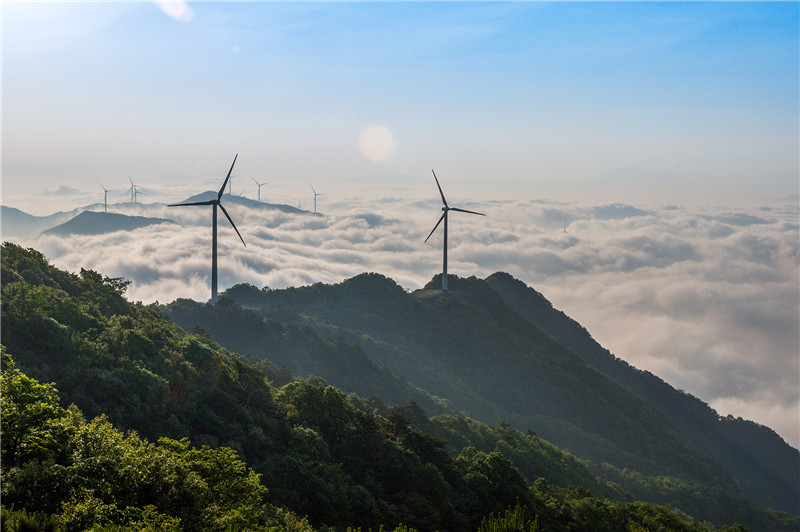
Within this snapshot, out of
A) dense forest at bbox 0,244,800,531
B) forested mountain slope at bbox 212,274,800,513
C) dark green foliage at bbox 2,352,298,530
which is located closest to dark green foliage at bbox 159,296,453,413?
forested mountain slope at bbox 212,274,800,513

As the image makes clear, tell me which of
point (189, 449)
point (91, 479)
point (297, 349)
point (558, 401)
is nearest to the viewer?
point (91, 479)

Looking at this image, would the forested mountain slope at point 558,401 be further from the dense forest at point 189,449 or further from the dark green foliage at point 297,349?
the dense forest at point 189,449

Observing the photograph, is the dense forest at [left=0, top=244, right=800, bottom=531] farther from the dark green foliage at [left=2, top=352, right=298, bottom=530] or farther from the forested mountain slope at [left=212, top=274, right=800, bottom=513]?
the forested mountain slope at [left=212, top=274, right=800, bottom=513]

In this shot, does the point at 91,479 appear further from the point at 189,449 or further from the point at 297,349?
the point at 297,349

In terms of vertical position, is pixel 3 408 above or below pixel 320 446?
above

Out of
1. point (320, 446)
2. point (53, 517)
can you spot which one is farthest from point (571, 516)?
point (53, 517)

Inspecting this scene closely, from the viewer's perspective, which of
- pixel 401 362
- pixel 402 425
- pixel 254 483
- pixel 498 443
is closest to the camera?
pixel 254 483

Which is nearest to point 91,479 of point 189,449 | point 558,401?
point 189,449

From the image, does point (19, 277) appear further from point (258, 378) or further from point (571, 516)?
point (571, 516)
